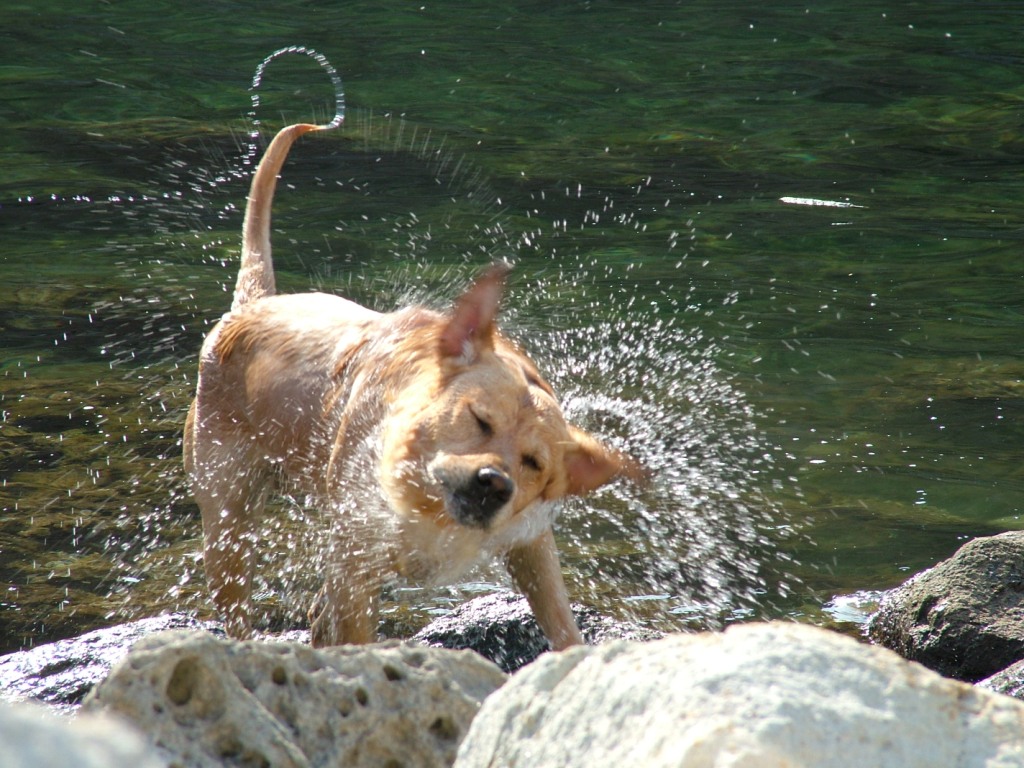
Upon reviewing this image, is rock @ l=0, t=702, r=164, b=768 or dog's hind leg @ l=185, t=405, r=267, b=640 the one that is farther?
dog's hind leg @ l=185, t=405, r=267, b=640

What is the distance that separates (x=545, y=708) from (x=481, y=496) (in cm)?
174

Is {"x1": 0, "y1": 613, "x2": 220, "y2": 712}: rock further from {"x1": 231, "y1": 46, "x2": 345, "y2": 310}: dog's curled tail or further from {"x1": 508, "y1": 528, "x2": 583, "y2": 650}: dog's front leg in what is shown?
{"x1": 231, "y1": 46, "x2": 345, "y2": 310}: dog's curled tail

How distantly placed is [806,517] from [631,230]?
5211 millimetres

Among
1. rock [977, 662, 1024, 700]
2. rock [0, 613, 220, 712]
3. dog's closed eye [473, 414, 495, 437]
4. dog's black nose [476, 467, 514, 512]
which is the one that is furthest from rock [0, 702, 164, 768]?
rock [977, 662, 1024, 700]

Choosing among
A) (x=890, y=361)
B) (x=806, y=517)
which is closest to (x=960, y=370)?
(x=890, y=361)

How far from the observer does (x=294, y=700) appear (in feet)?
9.26

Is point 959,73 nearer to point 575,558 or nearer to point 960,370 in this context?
point 960,370

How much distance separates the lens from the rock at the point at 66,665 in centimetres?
477

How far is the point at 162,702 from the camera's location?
263 centimetres

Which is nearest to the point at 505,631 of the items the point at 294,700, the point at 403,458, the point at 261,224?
the point at 403,458

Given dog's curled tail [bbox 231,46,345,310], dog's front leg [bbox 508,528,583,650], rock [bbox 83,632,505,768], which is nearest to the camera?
rock [bbox 83,632,505,768]

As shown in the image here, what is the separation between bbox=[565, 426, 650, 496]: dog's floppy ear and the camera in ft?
15.1

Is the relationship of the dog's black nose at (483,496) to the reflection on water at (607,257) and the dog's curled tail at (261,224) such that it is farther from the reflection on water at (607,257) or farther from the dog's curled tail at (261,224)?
the dog's curled tail at (261,224)

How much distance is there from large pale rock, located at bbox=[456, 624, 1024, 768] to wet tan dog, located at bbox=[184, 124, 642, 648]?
66.7 inches
